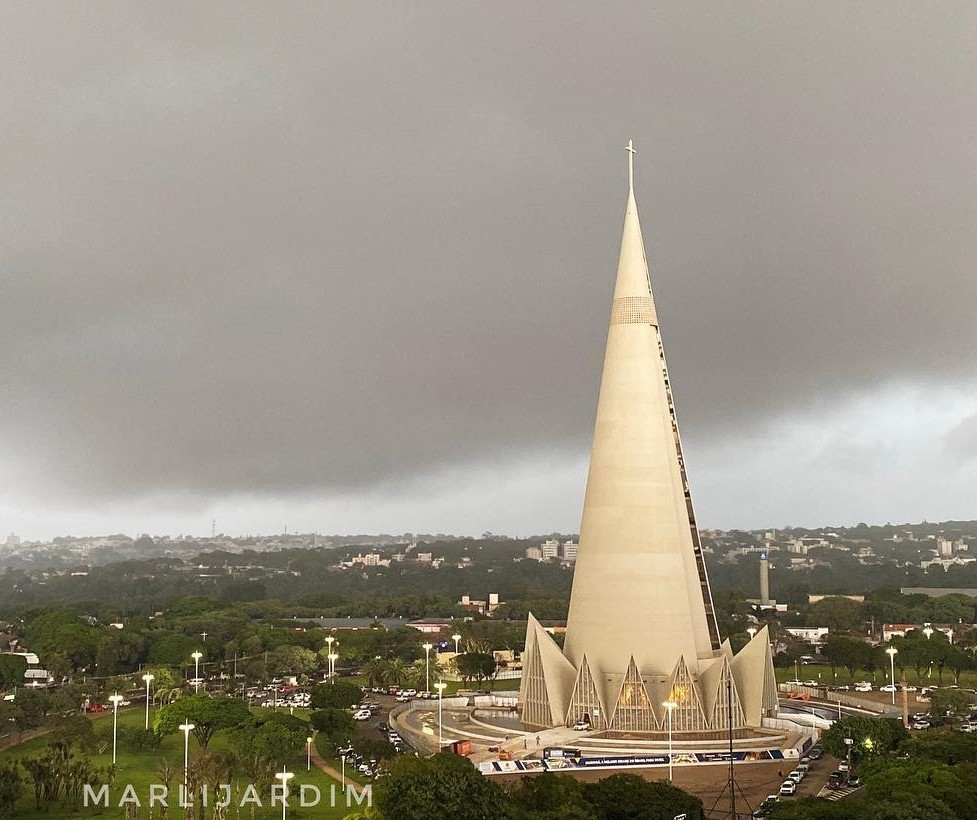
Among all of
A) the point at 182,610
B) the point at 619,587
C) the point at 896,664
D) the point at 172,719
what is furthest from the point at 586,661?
the point at 182,610

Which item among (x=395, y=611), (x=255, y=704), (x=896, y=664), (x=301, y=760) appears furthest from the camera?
(x=395, y=611)

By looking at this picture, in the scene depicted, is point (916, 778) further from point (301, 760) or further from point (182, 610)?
point (182, 610)

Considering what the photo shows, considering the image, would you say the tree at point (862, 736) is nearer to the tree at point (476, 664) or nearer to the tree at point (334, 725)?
the tree at point (334, 725)

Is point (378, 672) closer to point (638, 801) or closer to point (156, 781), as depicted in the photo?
point (156, 781)

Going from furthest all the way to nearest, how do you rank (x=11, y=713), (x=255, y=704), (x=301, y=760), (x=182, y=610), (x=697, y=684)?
(x=182, y=610) → (x=255, y=704) → (x=11, y=713) → (x=301, y=760) → (x=697, y=684)

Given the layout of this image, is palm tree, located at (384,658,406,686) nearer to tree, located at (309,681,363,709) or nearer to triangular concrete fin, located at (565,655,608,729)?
tree, located at (309,681,363,709)

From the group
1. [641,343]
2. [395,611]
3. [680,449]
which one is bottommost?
[395,611]

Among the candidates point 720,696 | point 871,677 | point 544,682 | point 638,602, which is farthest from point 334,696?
point 871,677

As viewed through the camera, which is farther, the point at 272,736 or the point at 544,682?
the point at 544,682
